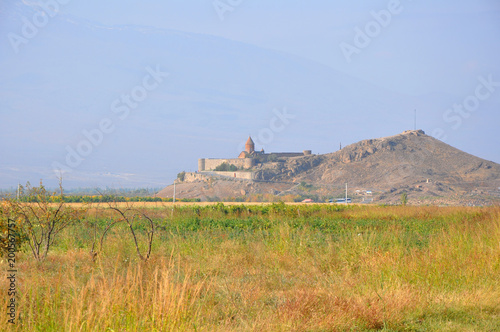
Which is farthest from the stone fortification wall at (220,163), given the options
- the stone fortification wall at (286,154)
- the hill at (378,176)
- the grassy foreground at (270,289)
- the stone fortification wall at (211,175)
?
the grassy foreground at (270,289)

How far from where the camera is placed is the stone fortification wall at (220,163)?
97875mm

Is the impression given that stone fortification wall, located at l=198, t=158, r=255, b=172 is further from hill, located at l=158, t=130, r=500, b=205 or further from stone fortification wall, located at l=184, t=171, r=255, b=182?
stone fortification wall, located at l=184, t=171, r=255, b=182

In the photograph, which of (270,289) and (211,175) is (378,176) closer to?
Answer: (211,175)

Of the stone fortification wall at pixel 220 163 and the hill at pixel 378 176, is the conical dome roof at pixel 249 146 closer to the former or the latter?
the hill at pixel 378 176

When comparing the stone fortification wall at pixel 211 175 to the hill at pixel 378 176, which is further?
the stone fortification wall at pixel 211 175

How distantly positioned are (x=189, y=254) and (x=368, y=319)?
16.3 ft

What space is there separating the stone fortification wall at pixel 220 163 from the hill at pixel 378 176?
2602 mm

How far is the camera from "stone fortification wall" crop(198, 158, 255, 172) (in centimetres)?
9788

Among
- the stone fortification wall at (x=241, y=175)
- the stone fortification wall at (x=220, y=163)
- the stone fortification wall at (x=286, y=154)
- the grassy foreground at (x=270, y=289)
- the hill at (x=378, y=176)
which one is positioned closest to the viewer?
the grassy foreground at (x=270, y=289)

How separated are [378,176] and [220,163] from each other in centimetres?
3347

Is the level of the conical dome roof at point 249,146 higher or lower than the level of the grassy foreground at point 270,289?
higher

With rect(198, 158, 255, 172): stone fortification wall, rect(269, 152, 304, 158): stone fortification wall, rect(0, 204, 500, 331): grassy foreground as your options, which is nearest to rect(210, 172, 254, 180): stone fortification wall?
rect(198, 158, 255, 172): stone fortification wall

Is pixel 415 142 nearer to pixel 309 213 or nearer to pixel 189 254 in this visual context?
pixel 309 213

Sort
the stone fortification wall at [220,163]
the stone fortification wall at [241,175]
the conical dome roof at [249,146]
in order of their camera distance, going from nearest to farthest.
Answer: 1. the stone fortification wall at [241,175]
2. the stone fortification wall at [220,163]
3. the conical dome roof at [249,146]
